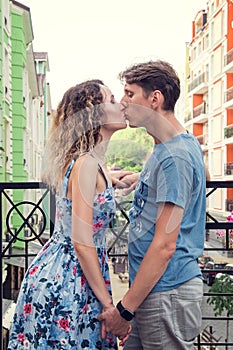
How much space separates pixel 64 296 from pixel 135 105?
1.22 feet

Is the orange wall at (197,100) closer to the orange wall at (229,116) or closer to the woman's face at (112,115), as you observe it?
the orange wall at (229,116)

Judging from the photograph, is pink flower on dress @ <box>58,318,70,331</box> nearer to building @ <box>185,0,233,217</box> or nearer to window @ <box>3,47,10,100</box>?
window @ <box>3,47,10,100</box>

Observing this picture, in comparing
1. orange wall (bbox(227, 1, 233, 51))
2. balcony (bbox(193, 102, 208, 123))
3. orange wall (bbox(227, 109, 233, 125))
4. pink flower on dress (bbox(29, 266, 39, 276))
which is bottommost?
pink flower on dress (bbox(29, 266, 39, 276))

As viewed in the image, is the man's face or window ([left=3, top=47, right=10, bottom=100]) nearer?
the man's face

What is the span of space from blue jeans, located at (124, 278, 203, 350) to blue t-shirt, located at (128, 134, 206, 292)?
0.06 feet

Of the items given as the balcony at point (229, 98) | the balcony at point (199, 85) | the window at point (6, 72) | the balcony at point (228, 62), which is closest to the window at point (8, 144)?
the window at point (6, 72)

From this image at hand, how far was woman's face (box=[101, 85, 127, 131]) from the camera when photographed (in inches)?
40.3

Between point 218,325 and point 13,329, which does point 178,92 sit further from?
point 218,325

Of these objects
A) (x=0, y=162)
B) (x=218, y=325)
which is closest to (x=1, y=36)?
(x=0, y=162)

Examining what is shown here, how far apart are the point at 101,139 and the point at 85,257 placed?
21 cm

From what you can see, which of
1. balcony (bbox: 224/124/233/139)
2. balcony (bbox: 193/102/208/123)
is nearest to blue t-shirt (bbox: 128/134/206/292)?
balcony (bbox: 224/124/233/139)

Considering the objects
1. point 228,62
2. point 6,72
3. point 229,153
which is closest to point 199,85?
point 228,62

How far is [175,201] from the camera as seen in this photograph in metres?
0.95

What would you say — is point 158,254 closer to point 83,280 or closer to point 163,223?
point 163,223
